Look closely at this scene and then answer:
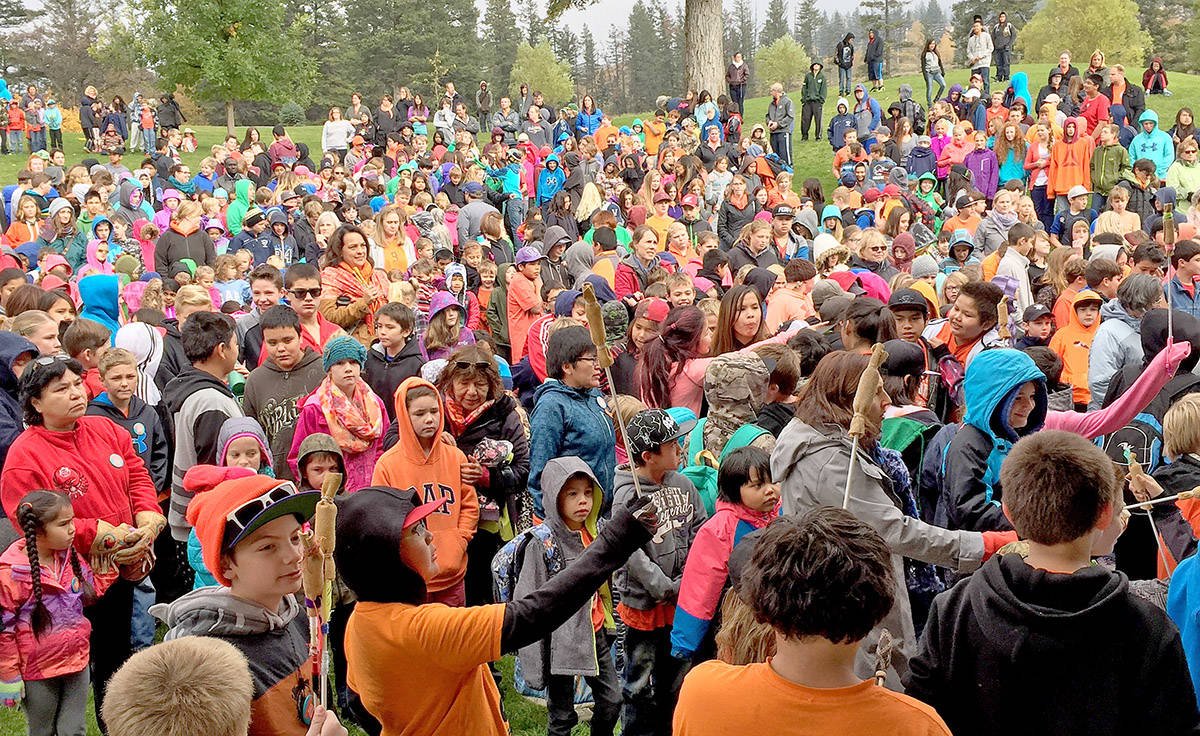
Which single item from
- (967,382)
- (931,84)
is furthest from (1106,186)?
(967,382)

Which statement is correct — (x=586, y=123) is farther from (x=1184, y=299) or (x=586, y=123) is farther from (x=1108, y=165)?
(x=1184, y=299)

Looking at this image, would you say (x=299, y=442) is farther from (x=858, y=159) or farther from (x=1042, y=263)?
(x=858, y=159)

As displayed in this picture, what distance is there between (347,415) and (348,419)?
2 cm

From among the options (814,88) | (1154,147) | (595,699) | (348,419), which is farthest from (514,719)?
(814,88)

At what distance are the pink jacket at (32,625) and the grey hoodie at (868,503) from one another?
2962 millimetres

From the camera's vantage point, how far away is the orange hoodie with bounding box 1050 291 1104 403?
7863mm

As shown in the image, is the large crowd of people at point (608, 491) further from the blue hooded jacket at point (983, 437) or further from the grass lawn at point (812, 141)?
the grass lawn at point (812, 141)

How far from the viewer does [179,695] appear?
234 cm

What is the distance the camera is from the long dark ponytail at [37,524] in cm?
444

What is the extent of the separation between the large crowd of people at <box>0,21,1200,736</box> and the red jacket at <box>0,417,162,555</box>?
0.05 feet

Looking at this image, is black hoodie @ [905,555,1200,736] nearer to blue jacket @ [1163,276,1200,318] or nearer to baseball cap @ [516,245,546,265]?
blue jacket @ [1163,276,1200,318]

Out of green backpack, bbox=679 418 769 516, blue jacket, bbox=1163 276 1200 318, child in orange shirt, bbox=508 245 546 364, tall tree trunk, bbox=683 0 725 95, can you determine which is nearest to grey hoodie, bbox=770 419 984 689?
green backpack, bbox=679 418 769 516

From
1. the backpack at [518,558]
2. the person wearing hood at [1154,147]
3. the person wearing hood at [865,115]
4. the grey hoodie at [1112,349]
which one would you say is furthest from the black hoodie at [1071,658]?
the person wearing hood at [865,115]

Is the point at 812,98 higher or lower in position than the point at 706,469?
higher
